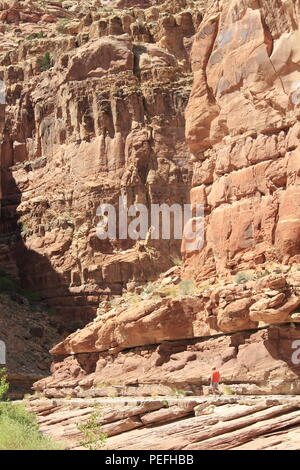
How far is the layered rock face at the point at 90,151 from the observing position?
5956 cm

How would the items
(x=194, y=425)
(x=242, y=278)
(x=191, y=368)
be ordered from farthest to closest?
(x=191, y=368) → (x=242, y=278) → (x=194, y=425)

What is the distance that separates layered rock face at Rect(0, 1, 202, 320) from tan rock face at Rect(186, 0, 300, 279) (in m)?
27.4

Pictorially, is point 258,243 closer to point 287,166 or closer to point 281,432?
point 287,166

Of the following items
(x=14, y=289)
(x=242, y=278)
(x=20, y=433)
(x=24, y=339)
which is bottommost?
(x=24, y=339)

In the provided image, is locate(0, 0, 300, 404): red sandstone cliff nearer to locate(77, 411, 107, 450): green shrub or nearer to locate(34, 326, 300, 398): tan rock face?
locate(34, 326, 300, 398): tan rock face

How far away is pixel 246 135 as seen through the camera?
28.9 m

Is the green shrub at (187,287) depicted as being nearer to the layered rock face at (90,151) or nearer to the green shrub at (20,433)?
the green shrub at (20,433)

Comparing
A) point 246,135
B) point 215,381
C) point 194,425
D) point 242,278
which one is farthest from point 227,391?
point 246,135

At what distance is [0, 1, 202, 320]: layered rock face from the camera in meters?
59.6

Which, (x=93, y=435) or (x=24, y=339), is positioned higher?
(x=93, y=435)

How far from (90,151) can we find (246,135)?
3357 centimetres

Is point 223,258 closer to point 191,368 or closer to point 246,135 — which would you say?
point 191,368

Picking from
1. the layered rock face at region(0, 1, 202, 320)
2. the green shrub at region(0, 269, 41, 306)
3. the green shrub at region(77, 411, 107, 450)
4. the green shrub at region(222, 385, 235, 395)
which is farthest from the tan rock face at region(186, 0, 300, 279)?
the green shrub at region(0, 269, 41, 306)

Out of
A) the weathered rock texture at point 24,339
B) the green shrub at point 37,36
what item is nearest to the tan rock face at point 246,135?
the weathered rock texture at point 24,339
